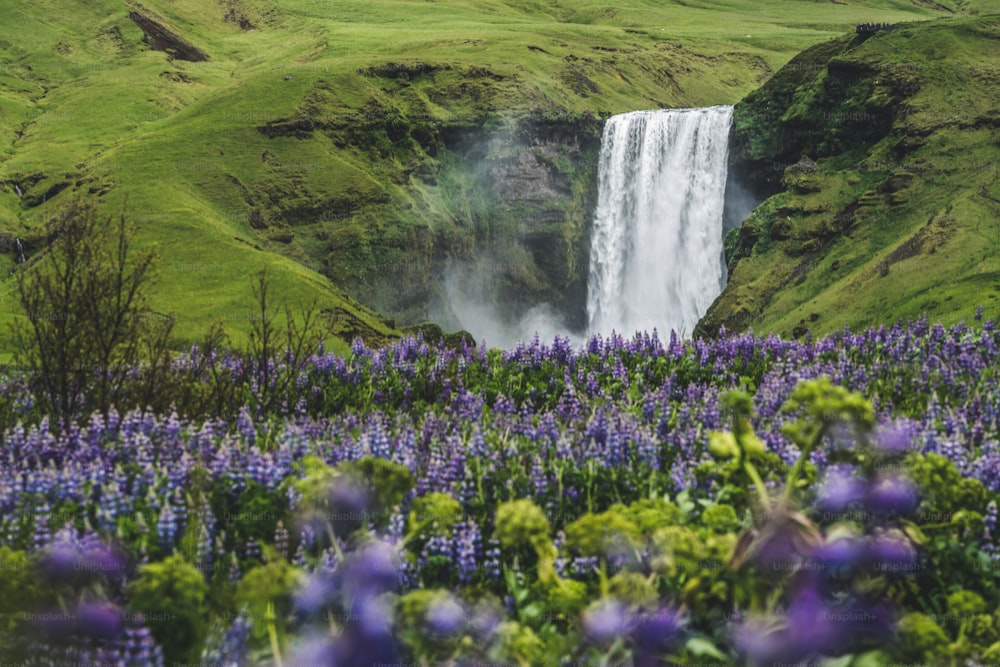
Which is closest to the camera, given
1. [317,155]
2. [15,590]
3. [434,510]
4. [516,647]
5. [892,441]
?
[516,647]

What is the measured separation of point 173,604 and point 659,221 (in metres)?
50.1

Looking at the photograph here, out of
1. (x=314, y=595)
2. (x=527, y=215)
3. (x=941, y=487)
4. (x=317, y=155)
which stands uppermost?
(x=941, y=487)

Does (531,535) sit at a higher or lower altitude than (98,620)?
higher

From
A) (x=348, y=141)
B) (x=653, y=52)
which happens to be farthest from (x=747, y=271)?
(x=653, y=52)

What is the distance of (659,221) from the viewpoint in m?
53.3

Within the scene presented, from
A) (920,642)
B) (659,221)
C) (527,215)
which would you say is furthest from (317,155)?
(920,642)

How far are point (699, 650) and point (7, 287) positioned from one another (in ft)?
135

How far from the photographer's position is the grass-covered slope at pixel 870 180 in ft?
101

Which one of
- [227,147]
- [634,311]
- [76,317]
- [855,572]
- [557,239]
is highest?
[855,572]

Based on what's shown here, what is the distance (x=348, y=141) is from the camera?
53219 mm

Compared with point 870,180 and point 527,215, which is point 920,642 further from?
point 527,215

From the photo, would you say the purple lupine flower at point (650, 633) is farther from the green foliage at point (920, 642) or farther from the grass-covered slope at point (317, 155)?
the grass-covered slope at point (317, 155)

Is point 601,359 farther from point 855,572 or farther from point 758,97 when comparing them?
point 758,97

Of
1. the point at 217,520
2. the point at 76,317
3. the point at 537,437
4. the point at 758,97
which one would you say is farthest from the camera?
the point at 758,97
